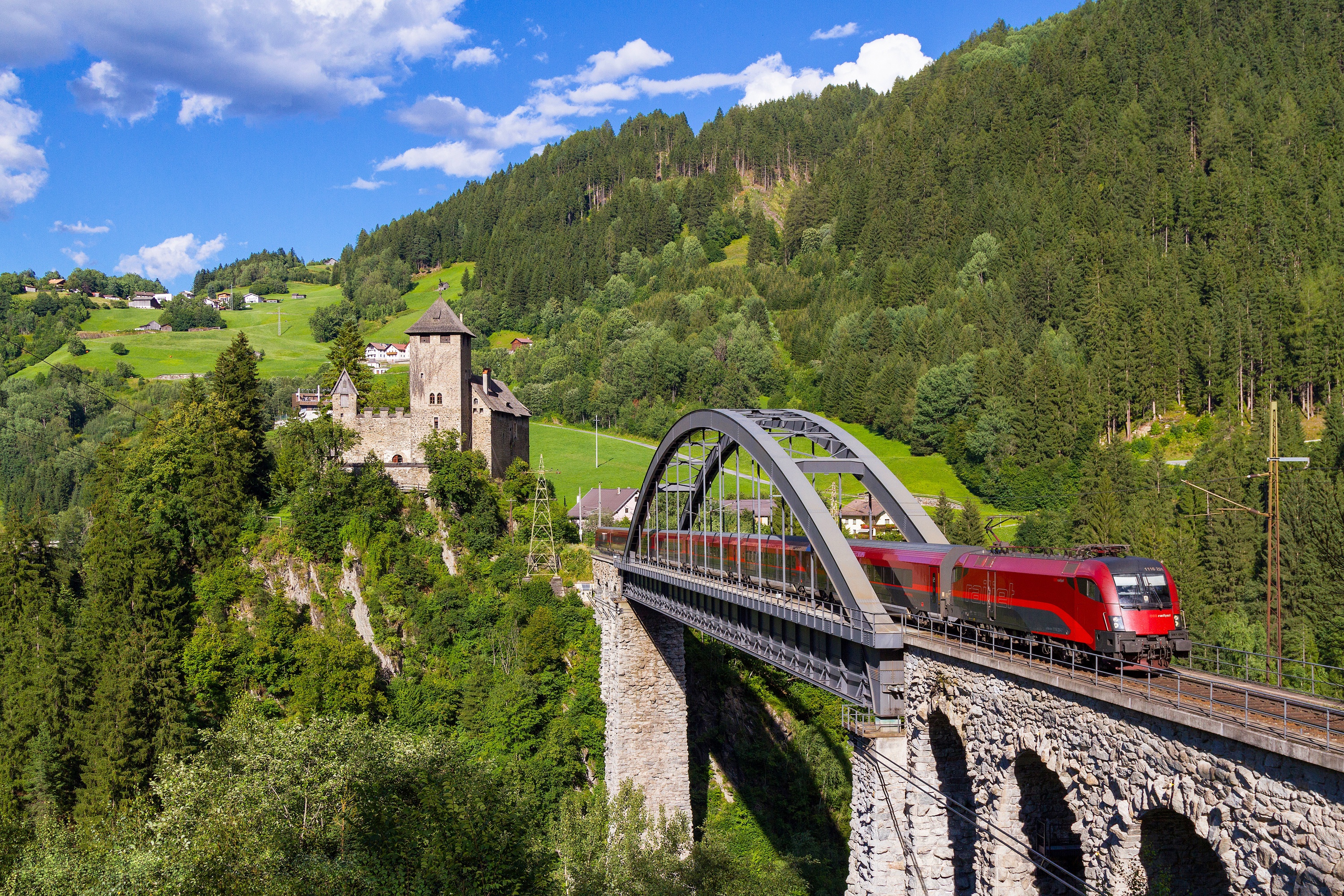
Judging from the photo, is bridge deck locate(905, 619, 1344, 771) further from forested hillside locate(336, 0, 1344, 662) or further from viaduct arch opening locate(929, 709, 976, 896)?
forested hillside locate(336, 0, 1344, 662)

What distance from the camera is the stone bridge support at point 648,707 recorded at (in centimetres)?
3934

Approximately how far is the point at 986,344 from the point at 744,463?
29.1 m

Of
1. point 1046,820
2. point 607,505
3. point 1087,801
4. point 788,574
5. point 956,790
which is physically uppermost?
point 607,505

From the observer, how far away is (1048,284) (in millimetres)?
97062

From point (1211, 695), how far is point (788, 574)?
55.7ft

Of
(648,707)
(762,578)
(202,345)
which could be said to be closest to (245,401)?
(648,707)

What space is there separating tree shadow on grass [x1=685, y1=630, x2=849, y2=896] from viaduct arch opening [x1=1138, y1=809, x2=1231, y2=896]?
972 inches

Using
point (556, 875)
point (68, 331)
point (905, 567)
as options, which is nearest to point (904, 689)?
point (905, 567)

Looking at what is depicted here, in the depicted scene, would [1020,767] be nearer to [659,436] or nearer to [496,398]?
[496,398]

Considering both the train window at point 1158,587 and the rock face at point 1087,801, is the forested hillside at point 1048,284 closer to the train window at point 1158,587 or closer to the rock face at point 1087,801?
the train window at point 1158,587

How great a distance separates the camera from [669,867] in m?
27.9

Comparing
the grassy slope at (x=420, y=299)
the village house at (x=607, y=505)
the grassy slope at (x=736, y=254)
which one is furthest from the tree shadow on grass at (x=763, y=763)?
the grassy slope at (x=736, y=254)

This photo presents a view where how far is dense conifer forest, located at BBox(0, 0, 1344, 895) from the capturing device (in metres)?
27.6

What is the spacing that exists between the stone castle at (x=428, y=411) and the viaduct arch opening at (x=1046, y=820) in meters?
43.6
